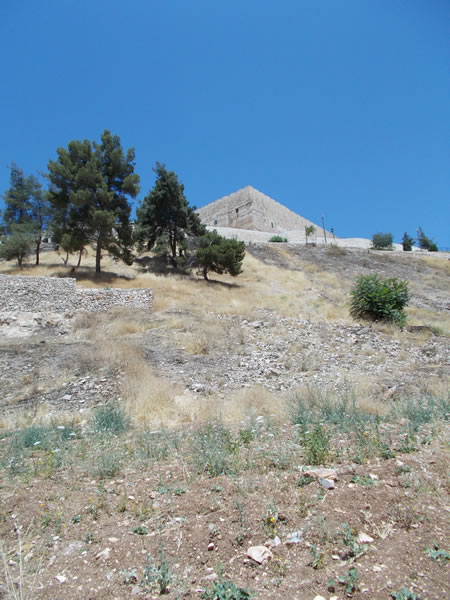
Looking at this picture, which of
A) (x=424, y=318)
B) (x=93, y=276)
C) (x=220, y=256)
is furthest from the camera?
(x=220, y=256)

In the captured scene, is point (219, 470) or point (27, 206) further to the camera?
point (27, 206)

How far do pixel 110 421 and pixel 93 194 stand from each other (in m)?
19.2

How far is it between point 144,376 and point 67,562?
5181 mm

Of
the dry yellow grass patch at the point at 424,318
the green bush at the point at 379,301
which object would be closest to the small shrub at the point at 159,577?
the green bush at the point at 379,301

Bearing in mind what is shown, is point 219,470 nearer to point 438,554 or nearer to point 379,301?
point 438,554

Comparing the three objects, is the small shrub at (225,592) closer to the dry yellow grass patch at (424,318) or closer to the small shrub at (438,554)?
the small shrub at (438,554)

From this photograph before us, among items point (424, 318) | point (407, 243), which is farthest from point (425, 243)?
point (424, 318)

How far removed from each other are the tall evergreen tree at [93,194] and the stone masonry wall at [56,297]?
7.25 metres

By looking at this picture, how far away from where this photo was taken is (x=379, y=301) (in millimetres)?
13805

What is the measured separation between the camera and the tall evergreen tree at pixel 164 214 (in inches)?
1024

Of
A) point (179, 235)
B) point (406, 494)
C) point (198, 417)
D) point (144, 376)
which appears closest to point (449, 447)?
point (406, 494)

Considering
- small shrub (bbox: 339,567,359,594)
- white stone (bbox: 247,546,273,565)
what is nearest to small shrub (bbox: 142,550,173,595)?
white stone (bbox: 247,546,273,565)

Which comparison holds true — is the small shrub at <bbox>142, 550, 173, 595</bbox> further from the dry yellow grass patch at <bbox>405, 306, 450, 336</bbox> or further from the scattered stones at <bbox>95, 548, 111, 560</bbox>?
the dry yellow grass patch at <bbox>405, 306, 450, 336</bbox>

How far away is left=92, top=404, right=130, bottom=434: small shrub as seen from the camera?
506 cm
